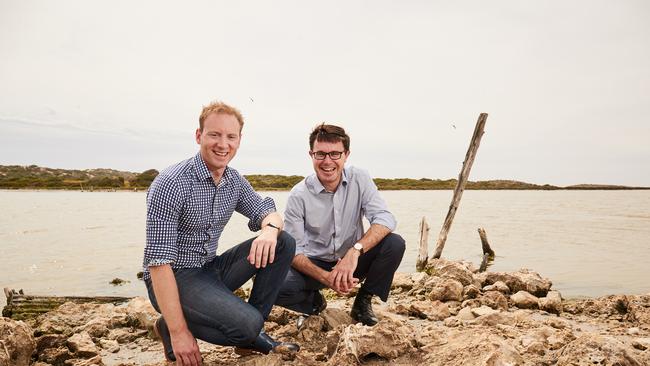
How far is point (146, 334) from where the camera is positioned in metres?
4.62

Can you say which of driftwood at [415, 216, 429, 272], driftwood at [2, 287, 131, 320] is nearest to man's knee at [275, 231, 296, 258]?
driftwood at [2, 287, 131, 320]

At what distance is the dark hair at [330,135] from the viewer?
425 centimetres

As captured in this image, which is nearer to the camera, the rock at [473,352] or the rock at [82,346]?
the rock at [473,352]

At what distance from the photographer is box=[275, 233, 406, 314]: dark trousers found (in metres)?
4.38

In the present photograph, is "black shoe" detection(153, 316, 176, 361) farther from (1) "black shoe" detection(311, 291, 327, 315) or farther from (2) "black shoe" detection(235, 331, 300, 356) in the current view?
(1) "black shoe" detection(311, 291, 327, 315)

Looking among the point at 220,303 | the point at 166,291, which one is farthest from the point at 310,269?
the point at 166,291

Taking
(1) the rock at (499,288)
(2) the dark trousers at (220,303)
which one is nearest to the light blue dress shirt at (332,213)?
(2) the dark trousers at (220,303)

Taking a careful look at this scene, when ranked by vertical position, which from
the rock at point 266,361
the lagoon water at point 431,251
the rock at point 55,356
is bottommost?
the lagoon water at point 431,251

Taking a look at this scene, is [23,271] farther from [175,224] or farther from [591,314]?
[591,314]

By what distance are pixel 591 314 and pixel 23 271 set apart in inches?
440

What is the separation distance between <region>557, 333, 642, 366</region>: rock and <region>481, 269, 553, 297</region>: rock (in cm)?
390

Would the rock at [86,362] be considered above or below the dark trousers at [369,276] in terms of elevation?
below

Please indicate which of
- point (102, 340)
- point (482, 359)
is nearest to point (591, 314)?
point (482, 359)

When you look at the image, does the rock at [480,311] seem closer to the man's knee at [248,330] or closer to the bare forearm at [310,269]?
the bare forearm at [310,269]
